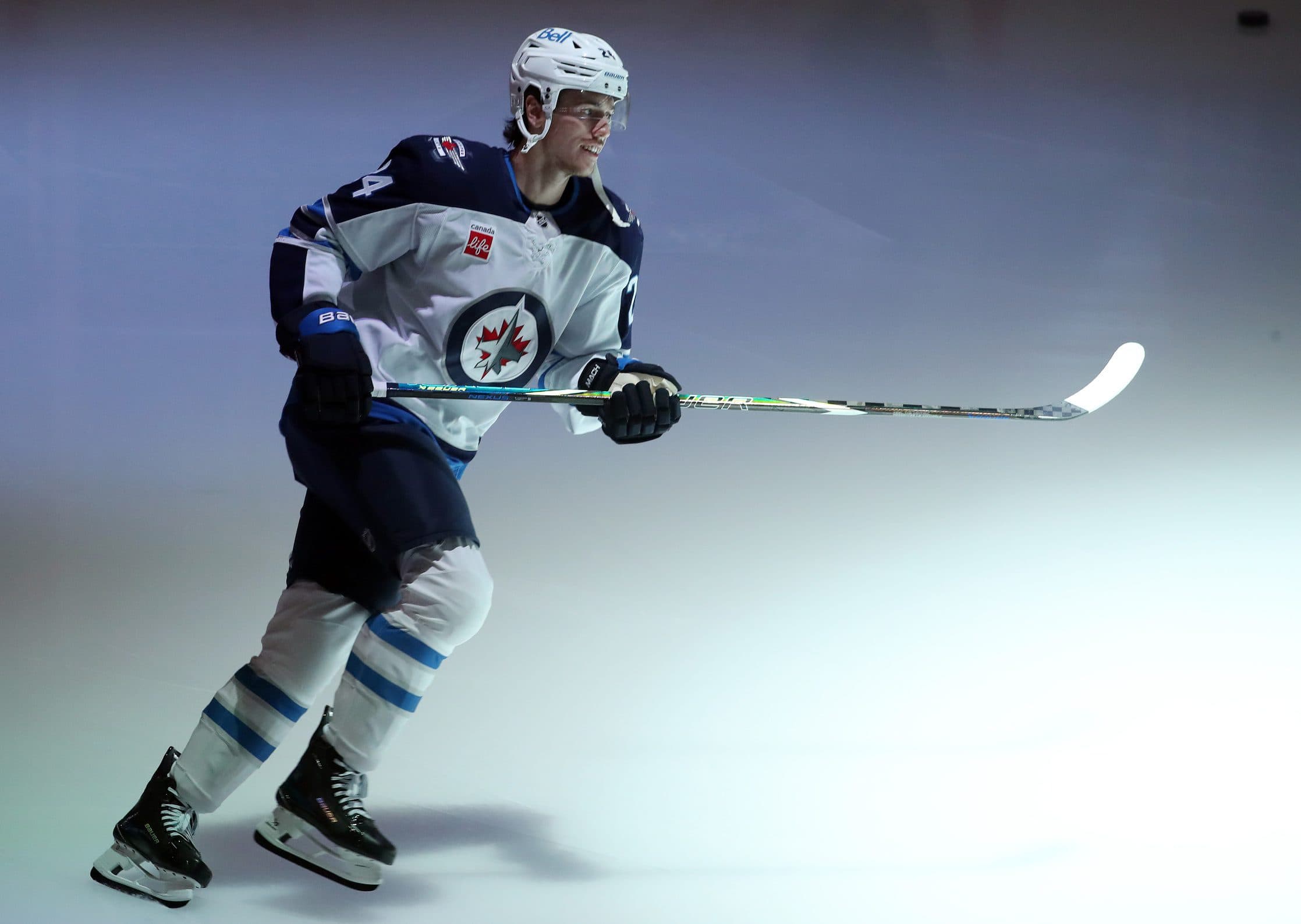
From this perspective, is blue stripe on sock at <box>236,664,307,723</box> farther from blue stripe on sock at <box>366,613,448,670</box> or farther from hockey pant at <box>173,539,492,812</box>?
blue stripe on sock at <box>366,613,448,670</box>

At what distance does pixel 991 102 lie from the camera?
5965 millimetres

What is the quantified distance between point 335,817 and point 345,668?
0.24 meters

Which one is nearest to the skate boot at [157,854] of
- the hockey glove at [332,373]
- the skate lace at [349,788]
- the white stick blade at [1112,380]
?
the skate lace at [349,788]

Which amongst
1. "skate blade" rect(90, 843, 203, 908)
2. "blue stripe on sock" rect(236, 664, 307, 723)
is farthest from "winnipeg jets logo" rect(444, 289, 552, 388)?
"skate blade" rect(90, 843, 203, 908)

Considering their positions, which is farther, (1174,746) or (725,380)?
(725,380)

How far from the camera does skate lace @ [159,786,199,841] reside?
6.27 feet

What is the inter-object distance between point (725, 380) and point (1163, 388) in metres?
1.44

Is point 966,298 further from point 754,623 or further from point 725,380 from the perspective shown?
point 754,623

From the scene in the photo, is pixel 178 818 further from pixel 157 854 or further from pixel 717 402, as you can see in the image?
pixel 717 402

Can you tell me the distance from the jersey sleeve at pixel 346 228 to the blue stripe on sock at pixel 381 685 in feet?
1.47

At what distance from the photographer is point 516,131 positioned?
2.08 m

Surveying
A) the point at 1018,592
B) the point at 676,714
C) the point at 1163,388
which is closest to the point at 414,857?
the point at 676,714

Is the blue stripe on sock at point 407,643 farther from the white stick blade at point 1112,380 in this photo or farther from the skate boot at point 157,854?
the white stick blade at point 1112,380

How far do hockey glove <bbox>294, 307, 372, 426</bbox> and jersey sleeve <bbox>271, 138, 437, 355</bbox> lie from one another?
78 millimetres
